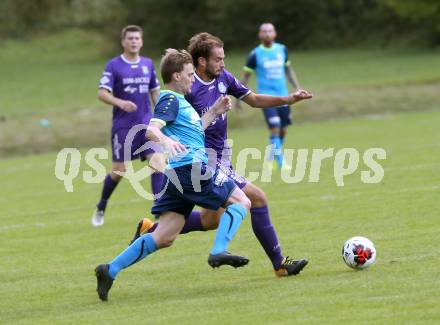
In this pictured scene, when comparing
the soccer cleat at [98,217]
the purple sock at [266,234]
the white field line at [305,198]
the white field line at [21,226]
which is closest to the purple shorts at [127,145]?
the soccer cleat at [98,217]

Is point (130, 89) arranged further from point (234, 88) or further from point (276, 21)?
point (276, 21)

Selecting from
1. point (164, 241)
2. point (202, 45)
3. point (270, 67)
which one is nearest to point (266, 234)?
point (164, 241)

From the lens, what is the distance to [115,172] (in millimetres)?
11102

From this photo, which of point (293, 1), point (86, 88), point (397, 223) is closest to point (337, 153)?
point (397, 223)

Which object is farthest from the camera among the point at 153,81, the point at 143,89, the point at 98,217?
the point at 153,81

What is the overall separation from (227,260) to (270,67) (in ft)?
31.6

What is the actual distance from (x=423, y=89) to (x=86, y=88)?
1063cm

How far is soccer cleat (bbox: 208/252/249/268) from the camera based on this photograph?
6.39 meters

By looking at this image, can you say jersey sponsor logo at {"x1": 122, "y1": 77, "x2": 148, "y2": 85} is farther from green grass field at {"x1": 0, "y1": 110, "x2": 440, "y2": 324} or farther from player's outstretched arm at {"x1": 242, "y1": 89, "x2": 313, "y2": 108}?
player's outstretched arm at {"x1": 242, "y1": 89, "x2": 313, "y2": 108}

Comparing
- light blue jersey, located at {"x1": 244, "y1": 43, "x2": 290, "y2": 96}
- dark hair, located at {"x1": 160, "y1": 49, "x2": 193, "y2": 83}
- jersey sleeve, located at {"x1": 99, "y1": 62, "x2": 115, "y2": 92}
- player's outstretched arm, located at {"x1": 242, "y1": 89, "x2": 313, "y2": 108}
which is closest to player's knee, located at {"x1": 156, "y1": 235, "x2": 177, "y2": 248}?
dark hair, located at {"x1": 160, "y1": 49, "x2": 193, "y2": 83}

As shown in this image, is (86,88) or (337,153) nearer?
(337,153)

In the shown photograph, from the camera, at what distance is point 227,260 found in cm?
642

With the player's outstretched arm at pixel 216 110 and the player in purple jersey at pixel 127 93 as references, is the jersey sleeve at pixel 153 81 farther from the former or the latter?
the player's outstretched arm at pixel 216 110

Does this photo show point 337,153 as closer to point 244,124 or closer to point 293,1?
point 244,124
